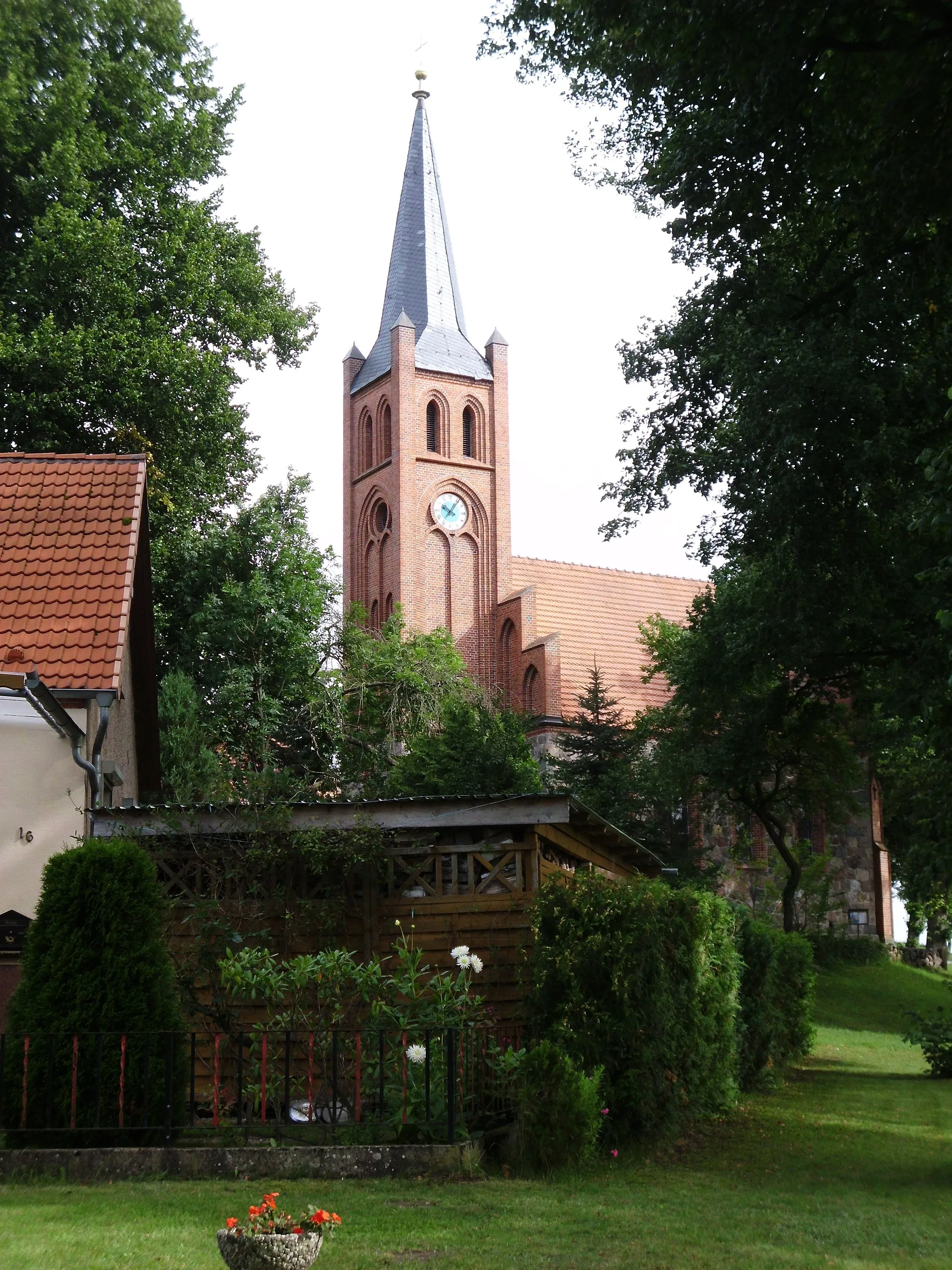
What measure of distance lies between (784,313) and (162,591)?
15.7 metres

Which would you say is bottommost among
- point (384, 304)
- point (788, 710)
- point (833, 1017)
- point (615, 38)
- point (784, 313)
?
point (833, 1017)

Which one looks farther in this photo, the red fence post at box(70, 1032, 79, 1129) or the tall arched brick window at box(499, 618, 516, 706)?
the tall arched brick window at box(499, 618, 516, 706)

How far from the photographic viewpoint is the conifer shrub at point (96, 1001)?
33.3ft

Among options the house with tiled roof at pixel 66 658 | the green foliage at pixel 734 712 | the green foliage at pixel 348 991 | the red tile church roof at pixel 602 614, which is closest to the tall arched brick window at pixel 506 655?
the red tile church roof at pixel 602 614

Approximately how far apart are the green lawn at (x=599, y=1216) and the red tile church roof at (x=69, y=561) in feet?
21.1

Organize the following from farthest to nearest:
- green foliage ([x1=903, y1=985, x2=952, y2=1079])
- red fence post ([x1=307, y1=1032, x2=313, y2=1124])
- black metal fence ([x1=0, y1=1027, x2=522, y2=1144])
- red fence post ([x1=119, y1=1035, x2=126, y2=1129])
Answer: green foliage ([x1=903, y1=985, x2=952, y2=1079])
red fence post ([x1=307, y1=1032, x2=313, y2=1124])
black metal fence ([x1=0, y1=1027, x2=522, y2=1144])
red fence post ([x1=119, y1=1035, x2=126, y2=1129])

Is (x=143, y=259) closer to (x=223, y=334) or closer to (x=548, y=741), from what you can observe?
(x=223, y=334)

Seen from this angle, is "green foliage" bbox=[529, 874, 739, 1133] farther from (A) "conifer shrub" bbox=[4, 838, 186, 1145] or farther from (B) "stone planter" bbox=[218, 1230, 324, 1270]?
(B) "stone planter" bbox=[218, 1230, 324, 1270]

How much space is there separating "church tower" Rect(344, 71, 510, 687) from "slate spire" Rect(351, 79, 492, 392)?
51mm

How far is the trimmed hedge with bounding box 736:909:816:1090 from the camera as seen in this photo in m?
19.5

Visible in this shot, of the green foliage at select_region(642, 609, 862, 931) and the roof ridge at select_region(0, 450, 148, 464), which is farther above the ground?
the roof ridge at select_region(0, 450, 148, 464)

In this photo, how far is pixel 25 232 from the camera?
89.8ft

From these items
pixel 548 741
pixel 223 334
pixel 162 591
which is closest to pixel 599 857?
pixel 162 591

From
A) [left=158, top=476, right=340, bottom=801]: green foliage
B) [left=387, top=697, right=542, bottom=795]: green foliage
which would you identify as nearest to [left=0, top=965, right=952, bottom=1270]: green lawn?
[left=158, top=476, right=340, bottom=801]: green foliage
